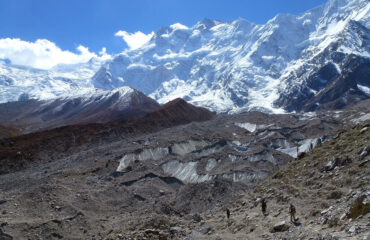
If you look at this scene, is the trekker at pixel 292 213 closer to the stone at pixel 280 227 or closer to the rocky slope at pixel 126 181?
the stone at pixel 280 227

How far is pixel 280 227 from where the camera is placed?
68.7 ft

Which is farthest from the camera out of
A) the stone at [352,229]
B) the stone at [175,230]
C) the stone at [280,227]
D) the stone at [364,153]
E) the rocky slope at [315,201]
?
the stone at [175,230]

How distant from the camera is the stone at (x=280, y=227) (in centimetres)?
2065

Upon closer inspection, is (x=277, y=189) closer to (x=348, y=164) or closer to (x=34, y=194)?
(x=348, y=164)

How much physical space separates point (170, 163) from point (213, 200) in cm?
2653

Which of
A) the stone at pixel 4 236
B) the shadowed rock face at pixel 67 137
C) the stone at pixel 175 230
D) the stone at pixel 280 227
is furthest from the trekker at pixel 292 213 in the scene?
the shadowed rock face at pixel 67 137

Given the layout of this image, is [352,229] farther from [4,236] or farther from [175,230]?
[4,236]

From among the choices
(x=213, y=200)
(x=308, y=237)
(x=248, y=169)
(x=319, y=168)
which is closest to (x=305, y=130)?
(x=248, y=169)

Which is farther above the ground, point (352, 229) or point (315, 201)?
point (315, 201)

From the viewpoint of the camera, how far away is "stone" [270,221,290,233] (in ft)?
67.7

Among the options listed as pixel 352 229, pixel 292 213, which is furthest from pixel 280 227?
pixel 352 229

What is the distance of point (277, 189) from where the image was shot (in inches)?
1115

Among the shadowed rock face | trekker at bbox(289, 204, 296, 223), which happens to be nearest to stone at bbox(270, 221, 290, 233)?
trekker at bbox(289, 204, 296, 223)

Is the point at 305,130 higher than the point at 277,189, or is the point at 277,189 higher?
the point at 305,130
